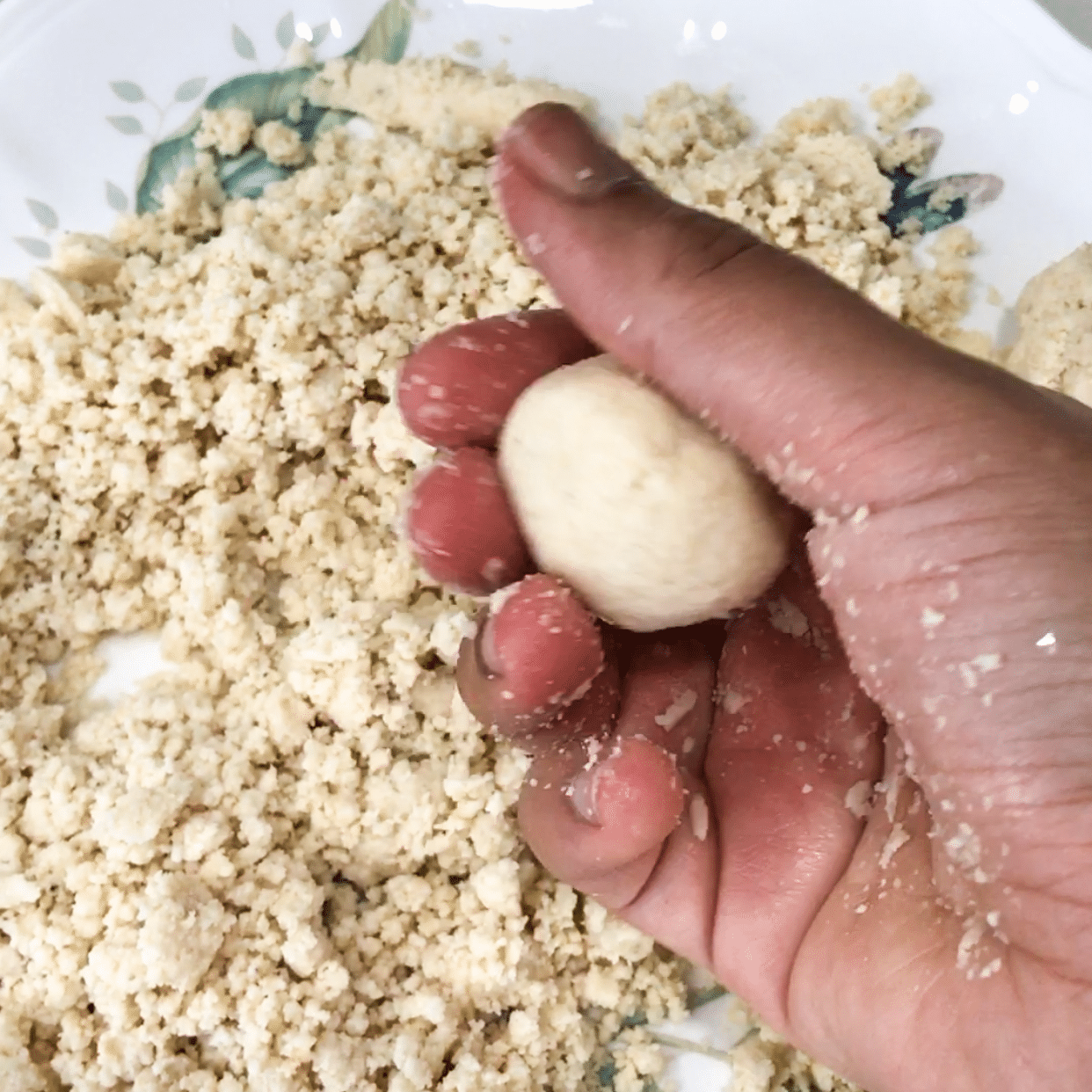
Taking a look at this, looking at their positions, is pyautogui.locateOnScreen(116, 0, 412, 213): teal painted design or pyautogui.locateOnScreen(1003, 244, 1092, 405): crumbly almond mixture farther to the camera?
pyautogui.locateOnScreen(116, 0, 412, 213): teal painted design

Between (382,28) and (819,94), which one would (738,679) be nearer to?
(819,94)

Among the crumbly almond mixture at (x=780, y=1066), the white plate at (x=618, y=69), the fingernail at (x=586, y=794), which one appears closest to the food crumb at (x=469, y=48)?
the white plate at (x=618, y=69)

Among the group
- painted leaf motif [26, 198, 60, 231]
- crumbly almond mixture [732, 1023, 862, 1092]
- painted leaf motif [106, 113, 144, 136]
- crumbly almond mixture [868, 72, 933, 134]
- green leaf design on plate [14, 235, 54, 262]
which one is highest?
painted leaf motif [106, 113, 144, 136]

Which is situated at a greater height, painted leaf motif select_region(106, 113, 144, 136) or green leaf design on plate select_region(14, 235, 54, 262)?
painted leaf motif select_region(106, 113, 144, 136)

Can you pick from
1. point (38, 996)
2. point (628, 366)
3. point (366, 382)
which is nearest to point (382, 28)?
point (366, 382)

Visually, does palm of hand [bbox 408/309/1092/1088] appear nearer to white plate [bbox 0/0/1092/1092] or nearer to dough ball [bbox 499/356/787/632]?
dough ball [bbox 499/356/787/632]

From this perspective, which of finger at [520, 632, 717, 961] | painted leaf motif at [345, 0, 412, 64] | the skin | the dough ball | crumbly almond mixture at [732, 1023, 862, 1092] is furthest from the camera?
painted leaf motif at [345, 0, 412, 64]

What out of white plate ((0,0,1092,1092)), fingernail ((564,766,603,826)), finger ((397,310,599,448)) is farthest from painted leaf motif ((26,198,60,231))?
fingernail ((564,766,603,826))
